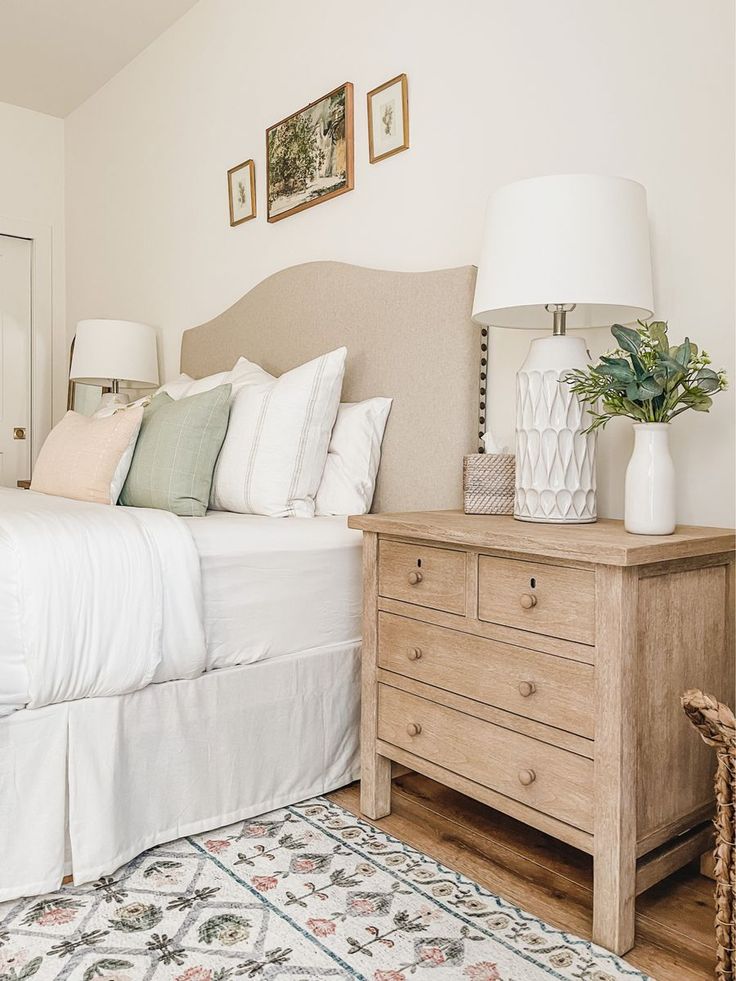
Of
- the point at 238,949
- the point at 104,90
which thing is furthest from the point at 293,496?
the point at 104,90

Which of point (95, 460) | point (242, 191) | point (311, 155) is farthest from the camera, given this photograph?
point (242, 191)

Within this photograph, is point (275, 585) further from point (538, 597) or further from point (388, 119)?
point (388, 119)

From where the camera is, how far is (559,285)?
150 centimetres

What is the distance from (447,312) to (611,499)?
0.65m

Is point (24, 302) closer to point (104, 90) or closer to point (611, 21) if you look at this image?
point (104, 90)

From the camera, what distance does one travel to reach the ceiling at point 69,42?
3309 mm

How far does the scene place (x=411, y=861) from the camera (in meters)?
1.59

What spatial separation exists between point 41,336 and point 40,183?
820 millimetres

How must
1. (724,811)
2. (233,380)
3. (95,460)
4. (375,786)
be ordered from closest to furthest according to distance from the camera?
(724,811) → (375,786) → (95,460) → (233,380)

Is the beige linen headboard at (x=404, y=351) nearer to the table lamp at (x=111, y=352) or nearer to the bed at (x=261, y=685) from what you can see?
the bed at (x=261, y=685)

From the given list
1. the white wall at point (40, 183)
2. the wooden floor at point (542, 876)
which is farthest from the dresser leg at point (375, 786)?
the white wall at point (40, 183)

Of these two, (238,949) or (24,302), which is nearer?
(238,949)

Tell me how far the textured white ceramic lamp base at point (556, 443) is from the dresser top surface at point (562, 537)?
4 centimetres

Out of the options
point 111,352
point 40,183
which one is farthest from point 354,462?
point 40,183
